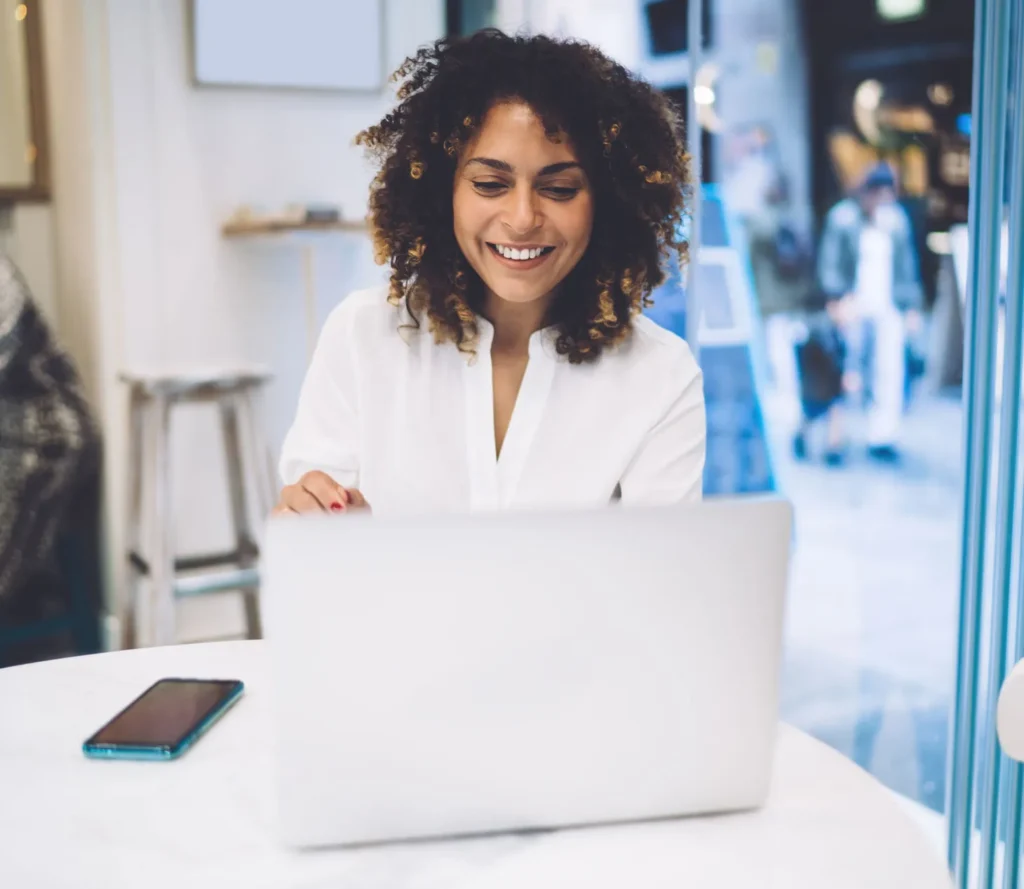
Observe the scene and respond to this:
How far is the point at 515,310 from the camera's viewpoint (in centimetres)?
155

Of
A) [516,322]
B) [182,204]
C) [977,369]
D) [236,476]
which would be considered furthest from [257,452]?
[977,369]

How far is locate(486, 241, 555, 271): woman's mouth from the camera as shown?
1.41 meters

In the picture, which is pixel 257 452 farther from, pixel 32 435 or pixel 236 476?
pixel 32 435

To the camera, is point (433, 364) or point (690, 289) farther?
point (690, 289)

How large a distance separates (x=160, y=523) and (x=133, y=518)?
15 centimetres

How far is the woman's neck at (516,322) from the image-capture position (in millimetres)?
1537

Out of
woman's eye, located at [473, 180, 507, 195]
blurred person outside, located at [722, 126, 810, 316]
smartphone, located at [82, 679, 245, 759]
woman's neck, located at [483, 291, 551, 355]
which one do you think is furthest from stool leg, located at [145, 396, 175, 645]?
blurred person outside, located at [722, 126, 810, 316]

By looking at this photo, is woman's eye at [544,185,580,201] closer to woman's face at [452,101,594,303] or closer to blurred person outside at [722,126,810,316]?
woman's face at [452,101,594,303]

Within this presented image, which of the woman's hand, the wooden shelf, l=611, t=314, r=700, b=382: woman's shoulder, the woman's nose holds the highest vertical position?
the wooden shelf

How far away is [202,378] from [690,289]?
1.30 meters

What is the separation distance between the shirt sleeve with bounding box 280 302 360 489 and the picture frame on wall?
162 cm

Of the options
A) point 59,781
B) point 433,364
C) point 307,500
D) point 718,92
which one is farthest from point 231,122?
point 718,92

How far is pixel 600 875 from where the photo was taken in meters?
0.68

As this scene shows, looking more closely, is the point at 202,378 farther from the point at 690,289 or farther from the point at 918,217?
the point at 918,217
